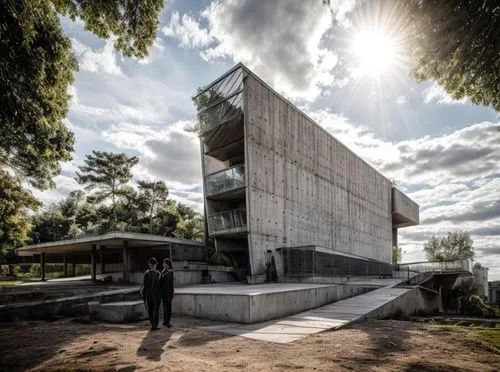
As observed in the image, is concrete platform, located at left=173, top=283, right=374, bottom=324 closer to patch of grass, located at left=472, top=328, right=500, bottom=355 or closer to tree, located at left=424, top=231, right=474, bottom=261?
patch of grass, located at left=472, top=328, right=500, bottom=355

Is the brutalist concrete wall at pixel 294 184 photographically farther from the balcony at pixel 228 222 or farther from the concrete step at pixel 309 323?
the concrete step at pixel 309 323

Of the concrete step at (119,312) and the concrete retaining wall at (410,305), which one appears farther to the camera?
the concrete retaining wall at (410,305)

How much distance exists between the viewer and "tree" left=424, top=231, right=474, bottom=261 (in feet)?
228

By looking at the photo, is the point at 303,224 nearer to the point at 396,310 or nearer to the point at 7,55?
the point at 396,310

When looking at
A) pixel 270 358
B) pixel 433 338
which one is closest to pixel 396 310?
pixel 433 338

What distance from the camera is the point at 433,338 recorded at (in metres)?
6.98

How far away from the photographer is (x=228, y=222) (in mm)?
20562

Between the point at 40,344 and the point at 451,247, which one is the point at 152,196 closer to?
the point at 40,344

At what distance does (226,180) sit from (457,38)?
49.5 feet

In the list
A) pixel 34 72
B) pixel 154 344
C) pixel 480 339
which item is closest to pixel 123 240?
pixel 34 72

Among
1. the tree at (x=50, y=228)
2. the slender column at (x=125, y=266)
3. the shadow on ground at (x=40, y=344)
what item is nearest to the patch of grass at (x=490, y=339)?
the shadow on ground at (x=40, y=344)

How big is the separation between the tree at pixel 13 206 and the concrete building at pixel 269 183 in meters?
10.8

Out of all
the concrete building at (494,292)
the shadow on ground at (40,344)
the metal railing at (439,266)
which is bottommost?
the concrete building at (494,292)

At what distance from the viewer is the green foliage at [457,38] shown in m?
7.05
